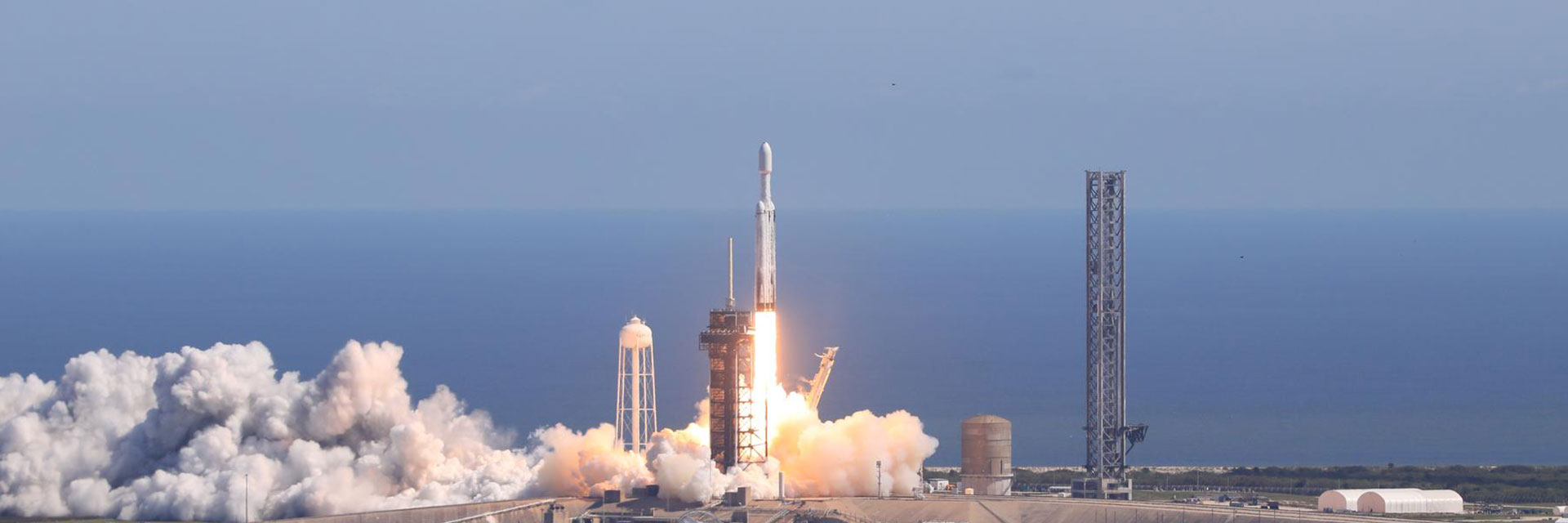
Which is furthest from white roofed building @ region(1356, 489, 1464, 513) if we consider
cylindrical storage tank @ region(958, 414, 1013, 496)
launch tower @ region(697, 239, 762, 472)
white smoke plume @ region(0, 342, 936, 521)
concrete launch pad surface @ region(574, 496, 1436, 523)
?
launch tower @ region(697, 239, 762, 472)

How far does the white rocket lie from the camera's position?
81812 millimetres

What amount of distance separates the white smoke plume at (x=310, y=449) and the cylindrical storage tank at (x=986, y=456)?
1447mm

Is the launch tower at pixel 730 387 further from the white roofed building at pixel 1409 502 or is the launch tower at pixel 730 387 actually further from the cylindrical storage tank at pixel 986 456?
the white roofed building at pixel 1409 502

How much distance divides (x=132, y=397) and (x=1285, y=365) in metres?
95.8

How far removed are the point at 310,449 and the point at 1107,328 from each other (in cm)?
2670

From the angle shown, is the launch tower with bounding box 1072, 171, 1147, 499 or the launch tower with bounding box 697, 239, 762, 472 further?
the launch tower with bounding box 1072, 171, 1147, 499

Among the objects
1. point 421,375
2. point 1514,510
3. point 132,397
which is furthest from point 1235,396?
point 132,397

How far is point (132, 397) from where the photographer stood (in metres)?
94.0

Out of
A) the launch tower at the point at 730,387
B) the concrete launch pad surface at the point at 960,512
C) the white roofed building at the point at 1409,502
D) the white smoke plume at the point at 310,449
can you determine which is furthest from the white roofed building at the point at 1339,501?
the launch tower at the point at 730,387

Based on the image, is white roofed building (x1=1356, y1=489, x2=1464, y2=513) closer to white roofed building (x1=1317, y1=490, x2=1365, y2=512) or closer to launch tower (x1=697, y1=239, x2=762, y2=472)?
white roofed building (x1=1317, y1=490, x2=1365, y2=512)

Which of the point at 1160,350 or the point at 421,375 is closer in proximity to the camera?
the point at 421,375

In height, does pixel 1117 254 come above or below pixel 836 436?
above

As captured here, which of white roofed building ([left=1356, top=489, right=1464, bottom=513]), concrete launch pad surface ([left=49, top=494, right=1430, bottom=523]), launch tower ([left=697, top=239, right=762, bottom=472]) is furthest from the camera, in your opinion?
white roofed building ([left=1356, top=489, right=1464, bottom=513])

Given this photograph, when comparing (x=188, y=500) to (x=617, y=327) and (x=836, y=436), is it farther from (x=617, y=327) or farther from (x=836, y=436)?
(x=617, y=327)
